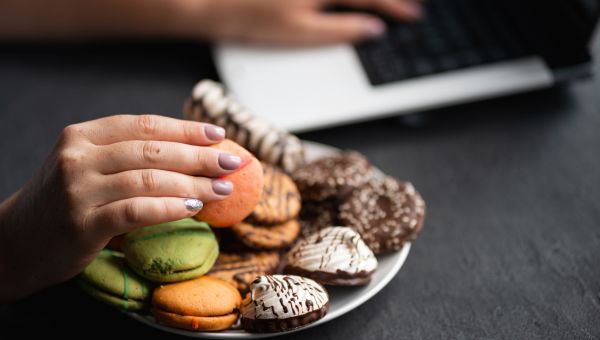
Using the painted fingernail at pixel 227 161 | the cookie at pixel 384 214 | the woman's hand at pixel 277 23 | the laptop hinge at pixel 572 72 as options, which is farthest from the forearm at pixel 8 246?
the laptop hinge at pixel 572 72

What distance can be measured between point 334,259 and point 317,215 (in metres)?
0.12

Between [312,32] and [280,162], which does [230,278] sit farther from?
[312,32]

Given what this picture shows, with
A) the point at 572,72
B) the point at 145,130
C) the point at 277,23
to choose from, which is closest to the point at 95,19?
the point at 277,23

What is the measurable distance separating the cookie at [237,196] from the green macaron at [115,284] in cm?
9

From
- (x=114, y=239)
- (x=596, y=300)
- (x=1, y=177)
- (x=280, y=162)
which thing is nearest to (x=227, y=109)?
(x=280, y=162)

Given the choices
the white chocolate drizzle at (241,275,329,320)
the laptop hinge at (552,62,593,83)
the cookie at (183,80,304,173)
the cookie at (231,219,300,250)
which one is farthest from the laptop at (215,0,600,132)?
the white chocolate drizzle at (241,275,329,320)

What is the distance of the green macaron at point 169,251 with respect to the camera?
56 centimetres

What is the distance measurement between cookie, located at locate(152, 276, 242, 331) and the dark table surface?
87mm

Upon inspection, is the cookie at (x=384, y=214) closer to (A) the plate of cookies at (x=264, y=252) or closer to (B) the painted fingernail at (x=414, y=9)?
(A) the plate of cookies at (x=264, y=252)

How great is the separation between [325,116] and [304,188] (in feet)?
0.58

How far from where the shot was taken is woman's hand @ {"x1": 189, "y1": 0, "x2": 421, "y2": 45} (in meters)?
0.92

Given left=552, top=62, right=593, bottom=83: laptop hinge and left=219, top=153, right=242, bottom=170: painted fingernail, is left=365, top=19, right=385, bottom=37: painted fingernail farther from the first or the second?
left=219, top=153, right=242, bottom=170: painted fingernail

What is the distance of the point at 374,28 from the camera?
3.06 feet

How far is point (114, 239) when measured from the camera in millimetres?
602
